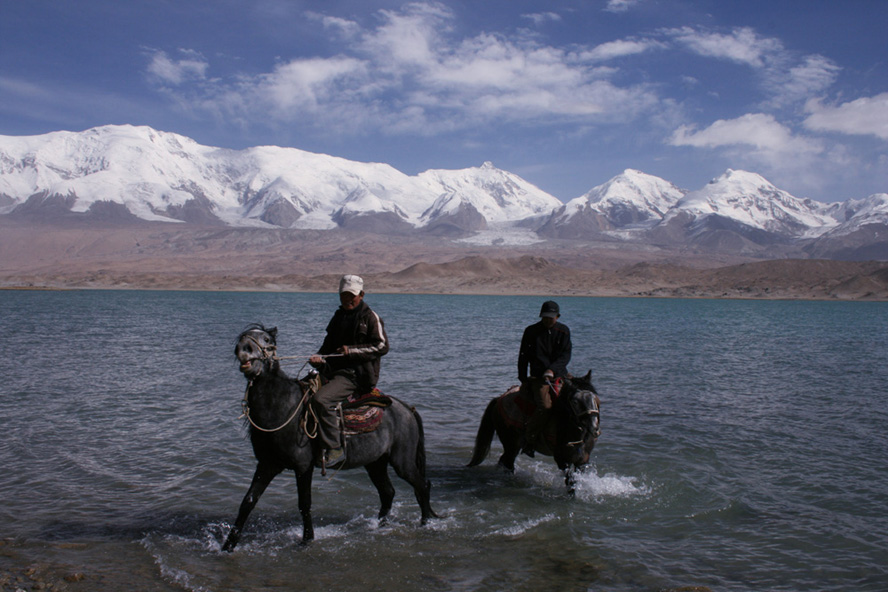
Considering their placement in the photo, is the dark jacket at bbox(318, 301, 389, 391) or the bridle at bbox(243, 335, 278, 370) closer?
the bridle at bbox(243, 335, 278, 370)

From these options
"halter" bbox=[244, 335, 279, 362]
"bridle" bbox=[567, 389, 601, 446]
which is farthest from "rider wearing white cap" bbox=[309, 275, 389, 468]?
"bridle" bbox=[567, 389, 601, 446]

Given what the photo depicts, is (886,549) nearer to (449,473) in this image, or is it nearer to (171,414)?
(449,473)

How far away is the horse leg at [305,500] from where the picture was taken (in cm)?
753

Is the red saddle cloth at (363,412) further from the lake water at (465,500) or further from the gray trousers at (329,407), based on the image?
the lake water at (465,500)

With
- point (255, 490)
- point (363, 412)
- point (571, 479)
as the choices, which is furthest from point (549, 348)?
point (255, 490)

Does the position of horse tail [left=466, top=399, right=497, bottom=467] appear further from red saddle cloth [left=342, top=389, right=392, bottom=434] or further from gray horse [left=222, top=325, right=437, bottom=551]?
red saddle cloth [left=342, top=389, right=392, bottom=434]

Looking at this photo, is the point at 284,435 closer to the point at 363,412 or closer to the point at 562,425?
the point at 363,412

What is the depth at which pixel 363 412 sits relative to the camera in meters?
7.79

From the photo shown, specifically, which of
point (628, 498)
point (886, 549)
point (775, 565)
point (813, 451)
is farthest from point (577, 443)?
point (813, 451)

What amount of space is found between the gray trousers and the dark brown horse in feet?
10.3

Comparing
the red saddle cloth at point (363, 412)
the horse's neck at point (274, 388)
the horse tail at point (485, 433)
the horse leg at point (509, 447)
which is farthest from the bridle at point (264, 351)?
the horse leg at point (509, 447)

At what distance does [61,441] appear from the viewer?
1221 centimetres

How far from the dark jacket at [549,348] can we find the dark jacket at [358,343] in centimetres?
236

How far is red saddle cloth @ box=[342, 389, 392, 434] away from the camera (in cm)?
769
